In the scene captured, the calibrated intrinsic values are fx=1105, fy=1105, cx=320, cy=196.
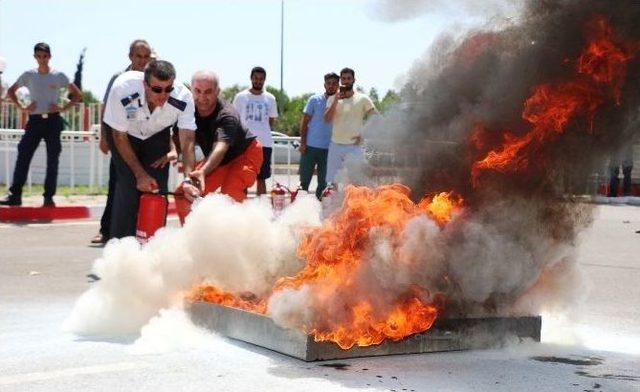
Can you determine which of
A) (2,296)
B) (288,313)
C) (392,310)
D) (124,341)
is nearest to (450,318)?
(392,310)

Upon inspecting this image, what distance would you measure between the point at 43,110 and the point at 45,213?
1.40 metres

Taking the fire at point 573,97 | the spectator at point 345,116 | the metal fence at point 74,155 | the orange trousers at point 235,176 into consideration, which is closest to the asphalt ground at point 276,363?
the fire at point 573,97

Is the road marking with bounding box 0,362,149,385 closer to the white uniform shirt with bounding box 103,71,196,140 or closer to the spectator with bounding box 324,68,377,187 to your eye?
the white uniform shirt with bounding box 103,71,196,140

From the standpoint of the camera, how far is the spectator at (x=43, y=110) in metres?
14.2

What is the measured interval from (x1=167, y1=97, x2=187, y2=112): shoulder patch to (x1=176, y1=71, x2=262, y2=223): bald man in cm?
28

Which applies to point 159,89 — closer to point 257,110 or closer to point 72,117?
point 257,110

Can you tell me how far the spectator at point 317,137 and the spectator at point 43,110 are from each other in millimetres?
3046

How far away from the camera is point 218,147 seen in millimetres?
8742

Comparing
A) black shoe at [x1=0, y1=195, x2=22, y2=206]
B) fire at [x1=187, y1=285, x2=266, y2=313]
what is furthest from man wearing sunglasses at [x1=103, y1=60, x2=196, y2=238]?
black shoe at [x1=0, y1=195, x2=22, y2=206]

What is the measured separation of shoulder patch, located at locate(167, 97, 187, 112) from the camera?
26.8 ft

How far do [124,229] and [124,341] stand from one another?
6.59 ft

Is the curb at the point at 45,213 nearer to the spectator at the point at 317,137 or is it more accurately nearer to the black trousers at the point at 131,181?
the spectator at the point at 317,137

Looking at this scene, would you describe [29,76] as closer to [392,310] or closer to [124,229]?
[124,229]

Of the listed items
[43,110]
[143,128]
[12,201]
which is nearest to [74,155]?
[12,201]
